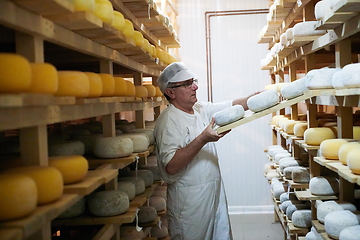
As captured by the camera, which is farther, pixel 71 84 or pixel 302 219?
pixel 302 219

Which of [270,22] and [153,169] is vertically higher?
[270,22]

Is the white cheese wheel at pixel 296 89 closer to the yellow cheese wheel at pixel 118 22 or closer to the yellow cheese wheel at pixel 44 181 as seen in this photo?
the yellow cheese wheel at pixel 118 22

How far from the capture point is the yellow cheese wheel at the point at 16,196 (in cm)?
119

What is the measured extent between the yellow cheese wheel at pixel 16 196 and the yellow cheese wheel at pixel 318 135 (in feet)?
6.26

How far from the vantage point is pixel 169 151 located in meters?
2.70

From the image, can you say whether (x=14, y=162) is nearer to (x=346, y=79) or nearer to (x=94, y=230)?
(x=94, y=230)

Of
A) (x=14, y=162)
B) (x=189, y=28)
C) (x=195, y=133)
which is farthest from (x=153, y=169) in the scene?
(x=189, y=28)

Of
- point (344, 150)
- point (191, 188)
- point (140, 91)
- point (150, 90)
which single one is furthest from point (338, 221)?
point (150, 90)

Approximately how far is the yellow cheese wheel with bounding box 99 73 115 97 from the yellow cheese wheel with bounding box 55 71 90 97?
41 cm

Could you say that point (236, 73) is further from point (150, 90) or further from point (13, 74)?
point (13, 74)

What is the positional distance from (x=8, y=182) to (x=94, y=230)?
66.3 inches

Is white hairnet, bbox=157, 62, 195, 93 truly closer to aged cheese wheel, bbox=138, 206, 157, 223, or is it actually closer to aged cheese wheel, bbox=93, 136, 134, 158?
aged cheese wheel, bbox=93, 136, 134, 158

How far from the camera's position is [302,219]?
125 inches

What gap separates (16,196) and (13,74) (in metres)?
0.36
